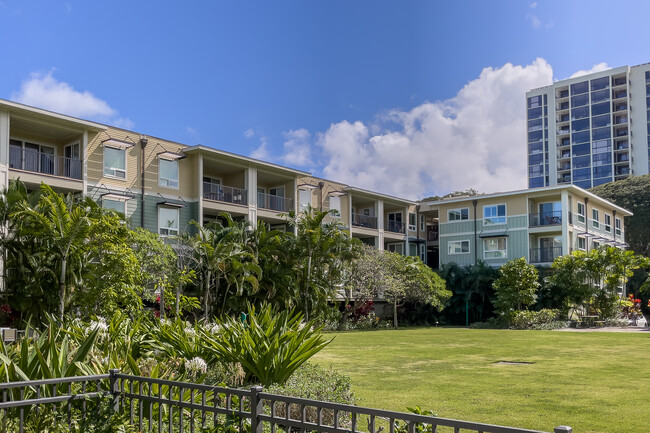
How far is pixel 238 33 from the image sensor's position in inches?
789

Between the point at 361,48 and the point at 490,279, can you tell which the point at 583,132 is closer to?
the point at 490,279

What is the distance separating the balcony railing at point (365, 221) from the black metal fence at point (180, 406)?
38178 millimetres

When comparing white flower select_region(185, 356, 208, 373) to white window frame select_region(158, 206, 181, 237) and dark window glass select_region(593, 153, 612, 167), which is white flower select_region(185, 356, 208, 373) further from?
dark window glass select_region(593, 153, 612, 167)

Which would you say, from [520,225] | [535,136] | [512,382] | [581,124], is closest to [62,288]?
[512,382]

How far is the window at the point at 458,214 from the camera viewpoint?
47625 mm

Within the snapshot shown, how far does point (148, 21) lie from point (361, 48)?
28.8 ft

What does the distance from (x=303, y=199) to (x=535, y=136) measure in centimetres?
7247

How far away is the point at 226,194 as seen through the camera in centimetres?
3566

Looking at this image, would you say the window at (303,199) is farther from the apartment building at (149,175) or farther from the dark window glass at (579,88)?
the dark window glass at (579,88)

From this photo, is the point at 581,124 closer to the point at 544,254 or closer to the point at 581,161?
the point at 581,161

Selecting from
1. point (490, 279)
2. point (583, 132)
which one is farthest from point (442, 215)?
point (583, 132)

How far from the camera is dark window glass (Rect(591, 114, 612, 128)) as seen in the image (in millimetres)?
93062

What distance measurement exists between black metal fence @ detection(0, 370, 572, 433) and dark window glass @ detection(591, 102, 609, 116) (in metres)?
96.8

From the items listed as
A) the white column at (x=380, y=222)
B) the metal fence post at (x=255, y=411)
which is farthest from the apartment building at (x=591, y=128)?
the metal fence post at (x=255, y=411)
